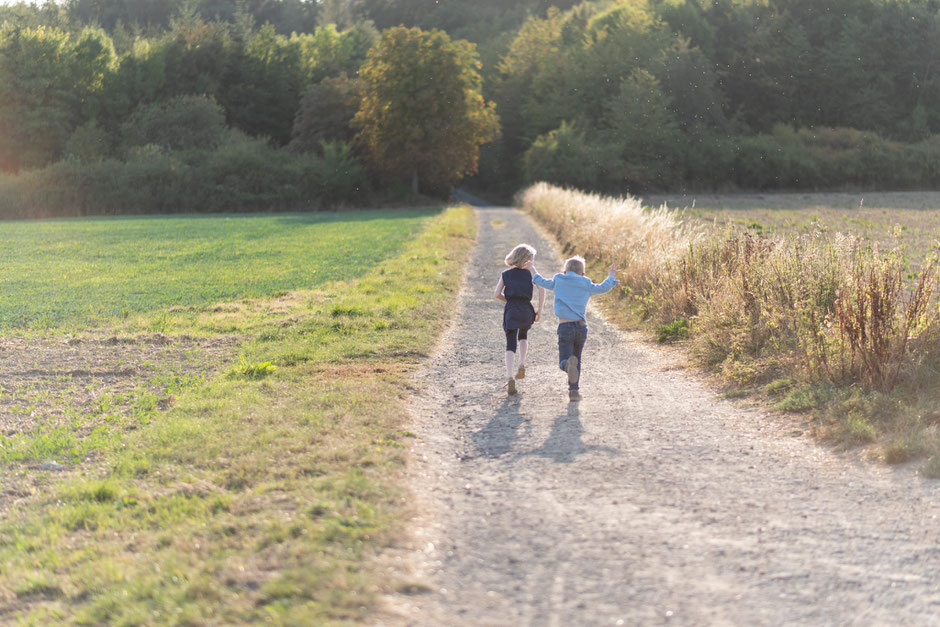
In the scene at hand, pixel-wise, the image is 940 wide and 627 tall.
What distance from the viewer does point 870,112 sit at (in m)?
76.9

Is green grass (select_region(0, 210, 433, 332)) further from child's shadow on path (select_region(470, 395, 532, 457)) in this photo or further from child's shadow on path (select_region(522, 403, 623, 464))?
child's shadow on path (select_region(522, 403, 623, 464))

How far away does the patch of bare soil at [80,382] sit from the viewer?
21.5 ft

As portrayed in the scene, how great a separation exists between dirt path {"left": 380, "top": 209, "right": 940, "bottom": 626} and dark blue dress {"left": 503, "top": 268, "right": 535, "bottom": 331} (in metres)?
0.89

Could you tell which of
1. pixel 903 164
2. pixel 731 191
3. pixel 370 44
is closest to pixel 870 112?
pixel 903 164

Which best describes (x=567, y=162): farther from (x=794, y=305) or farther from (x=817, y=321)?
(x=817, y=321)

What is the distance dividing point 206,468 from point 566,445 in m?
2.89

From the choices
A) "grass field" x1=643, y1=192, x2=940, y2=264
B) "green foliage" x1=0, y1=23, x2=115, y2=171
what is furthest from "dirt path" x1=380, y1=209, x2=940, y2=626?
"green foliage" x1=0, y1=23, x2=115, y2=171

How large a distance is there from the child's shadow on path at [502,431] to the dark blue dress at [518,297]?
99 cm

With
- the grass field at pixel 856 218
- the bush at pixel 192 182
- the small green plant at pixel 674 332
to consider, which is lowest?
the small green plant at pixel 674 332

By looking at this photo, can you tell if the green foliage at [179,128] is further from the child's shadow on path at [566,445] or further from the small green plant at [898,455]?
the small green plant at [898,455]

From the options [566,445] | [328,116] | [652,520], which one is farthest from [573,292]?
[328,116]

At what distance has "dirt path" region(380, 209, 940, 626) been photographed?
4129mm

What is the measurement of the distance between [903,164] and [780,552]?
245ft

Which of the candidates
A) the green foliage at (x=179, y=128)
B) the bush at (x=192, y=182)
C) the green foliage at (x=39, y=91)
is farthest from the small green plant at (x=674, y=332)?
the green foliage at (x=39, y=91)
